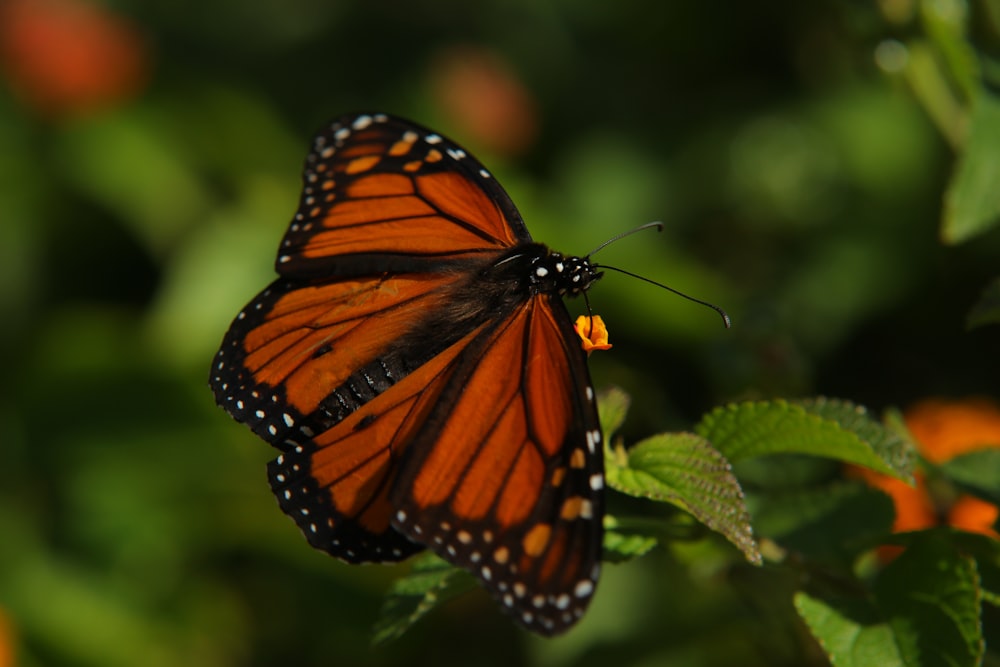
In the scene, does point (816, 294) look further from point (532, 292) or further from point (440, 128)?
point (532, 292)

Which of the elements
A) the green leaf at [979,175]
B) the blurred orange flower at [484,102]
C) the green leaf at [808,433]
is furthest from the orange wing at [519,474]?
the blurred orange flower at [484,102]

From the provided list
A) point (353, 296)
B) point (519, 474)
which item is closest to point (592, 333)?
point (519, 474)

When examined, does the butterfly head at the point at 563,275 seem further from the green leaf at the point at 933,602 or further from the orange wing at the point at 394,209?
the green leaf at the point at 933,602

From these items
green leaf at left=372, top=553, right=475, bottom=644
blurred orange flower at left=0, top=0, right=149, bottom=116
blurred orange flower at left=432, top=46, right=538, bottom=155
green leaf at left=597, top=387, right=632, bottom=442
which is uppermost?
blurred orange flower at left=0, top=0, right=149, bottom=116

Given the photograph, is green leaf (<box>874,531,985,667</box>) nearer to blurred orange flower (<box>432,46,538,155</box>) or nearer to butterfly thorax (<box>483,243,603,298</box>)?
butterfly thorax (<box>483,243,603,298</box>)

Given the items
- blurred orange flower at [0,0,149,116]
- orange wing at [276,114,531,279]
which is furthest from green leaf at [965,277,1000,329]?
blurred orange flower at [0,0,149,116]
